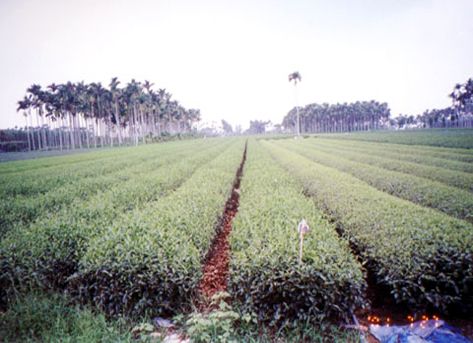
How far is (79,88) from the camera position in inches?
2501

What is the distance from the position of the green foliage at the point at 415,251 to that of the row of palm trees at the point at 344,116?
423 ft

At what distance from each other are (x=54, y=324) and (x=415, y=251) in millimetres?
5333

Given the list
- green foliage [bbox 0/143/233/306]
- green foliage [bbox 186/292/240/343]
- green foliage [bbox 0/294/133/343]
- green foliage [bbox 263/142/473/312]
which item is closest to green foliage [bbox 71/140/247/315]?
green foliage [bbox 0/294/133/343]

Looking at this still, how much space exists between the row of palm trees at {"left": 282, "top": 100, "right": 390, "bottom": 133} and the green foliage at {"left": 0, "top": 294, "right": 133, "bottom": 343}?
132 m

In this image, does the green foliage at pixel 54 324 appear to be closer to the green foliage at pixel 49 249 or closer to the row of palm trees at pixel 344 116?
the green foliage at pixel 49 249

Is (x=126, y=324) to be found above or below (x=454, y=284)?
below

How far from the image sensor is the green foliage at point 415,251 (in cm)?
387

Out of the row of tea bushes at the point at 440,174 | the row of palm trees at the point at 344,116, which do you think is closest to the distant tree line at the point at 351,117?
the row of palm trees at the point at 344,116

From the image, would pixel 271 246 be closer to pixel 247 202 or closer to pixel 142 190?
pixel 247 202

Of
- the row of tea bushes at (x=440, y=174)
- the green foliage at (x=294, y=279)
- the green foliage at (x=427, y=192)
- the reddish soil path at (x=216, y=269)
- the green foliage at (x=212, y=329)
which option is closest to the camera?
the green foliage at (x=212, y=329)

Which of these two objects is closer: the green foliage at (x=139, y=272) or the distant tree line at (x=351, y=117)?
the green foliage at (x=139, y=272)

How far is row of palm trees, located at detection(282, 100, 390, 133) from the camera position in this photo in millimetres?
132875

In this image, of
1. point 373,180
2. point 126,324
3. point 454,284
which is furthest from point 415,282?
point 373,180

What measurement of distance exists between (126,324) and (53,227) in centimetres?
271
